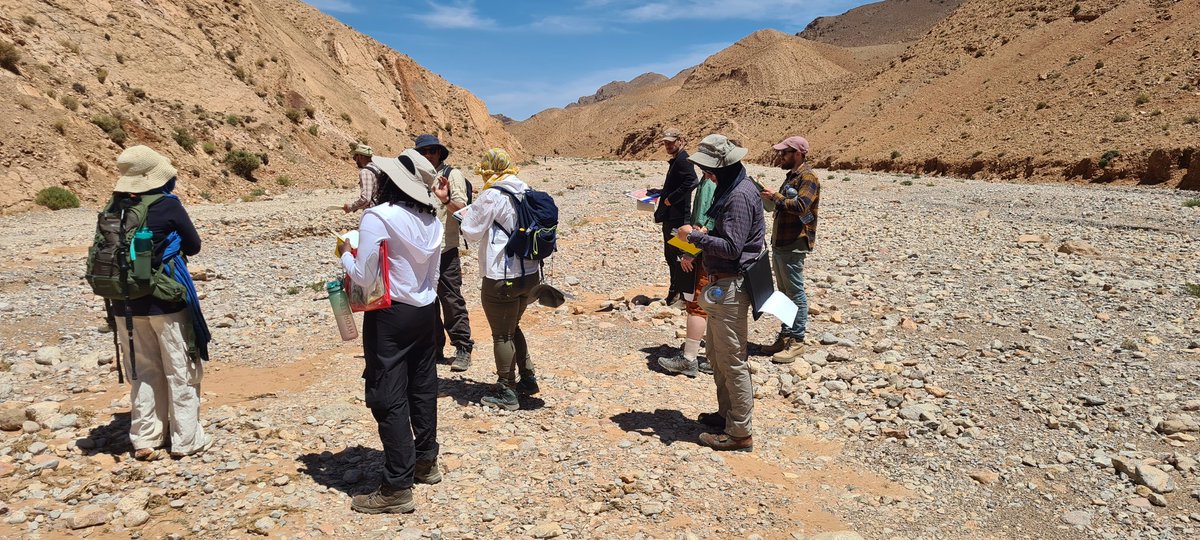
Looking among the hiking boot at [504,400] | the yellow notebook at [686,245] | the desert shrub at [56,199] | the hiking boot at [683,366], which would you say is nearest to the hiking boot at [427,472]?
the hiking boot at [504,400]

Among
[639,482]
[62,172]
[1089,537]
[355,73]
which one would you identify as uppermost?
[355,73]

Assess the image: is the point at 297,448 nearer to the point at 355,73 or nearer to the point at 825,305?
the point at 825,305

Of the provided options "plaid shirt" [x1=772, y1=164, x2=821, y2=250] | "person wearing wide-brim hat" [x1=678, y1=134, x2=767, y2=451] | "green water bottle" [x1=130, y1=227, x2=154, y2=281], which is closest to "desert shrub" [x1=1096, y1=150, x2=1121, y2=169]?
"plaid shirt" [x1=772, y1=164, x2=821, y2=250]

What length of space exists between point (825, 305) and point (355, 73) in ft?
123

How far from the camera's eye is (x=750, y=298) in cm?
470

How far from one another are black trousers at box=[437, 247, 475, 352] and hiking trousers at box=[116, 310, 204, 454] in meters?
2.20

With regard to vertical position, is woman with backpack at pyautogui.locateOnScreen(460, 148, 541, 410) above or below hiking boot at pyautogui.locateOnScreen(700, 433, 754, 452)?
above

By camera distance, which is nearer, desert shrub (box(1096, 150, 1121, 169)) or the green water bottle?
the green water bottle

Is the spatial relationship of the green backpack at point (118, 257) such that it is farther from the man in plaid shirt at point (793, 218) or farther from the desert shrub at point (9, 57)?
the desert shrub at point (9, 57)

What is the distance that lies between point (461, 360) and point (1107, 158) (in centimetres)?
2685

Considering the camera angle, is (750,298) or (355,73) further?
(355,73)

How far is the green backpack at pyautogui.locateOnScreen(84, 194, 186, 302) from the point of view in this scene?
4.17m

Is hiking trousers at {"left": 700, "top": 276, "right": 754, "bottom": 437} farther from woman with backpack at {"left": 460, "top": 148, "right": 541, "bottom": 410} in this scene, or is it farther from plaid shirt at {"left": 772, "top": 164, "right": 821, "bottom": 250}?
plaid shirt at {"left": 772, "top": 164, "right": 821, "bottom": 250}

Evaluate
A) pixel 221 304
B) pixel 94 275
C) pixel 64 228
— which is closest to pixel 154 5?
pixel 64 228
